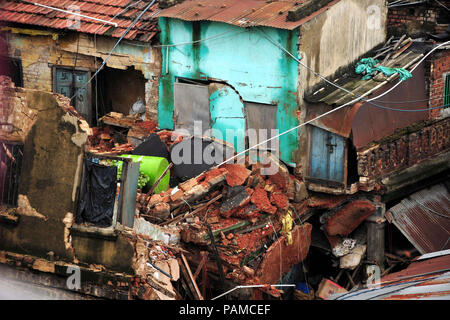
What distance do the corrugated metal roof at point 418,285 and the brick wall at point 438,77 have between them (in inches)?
212

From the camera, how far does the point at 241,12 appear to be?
662 inches

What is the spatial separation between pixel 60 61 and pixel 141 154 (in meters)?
3.99

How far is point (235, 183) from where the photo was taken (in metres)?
15.7

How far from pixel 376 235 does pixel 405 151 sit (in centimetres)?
218

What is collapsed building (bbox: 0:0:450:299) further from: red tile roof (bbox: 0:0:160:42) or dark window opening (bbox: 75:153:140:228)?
red tile roof (bbox: 0:0:160:42)

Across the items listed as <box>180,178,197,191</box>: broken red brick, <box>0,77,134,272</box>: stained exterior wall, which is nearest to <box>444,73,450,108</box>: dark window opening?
<box>180,178,197,191</box>: broken red brick

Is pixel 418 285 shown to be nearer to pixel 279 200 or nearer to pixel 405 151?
pixel 279 200

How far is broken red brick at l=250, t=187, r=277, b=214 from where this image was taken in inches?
620

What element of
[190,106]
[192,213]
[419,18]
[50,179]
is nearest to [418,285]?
[192,213]

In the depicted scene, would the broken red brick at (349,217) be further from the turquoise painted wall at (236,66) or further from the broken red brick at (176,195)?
the broken red brick at (176,195)

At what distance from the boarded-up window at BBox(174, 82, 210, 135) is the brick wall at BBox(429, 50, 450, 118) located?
561 centimetres

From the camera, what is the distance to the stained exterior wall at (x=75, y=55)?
723 inches
